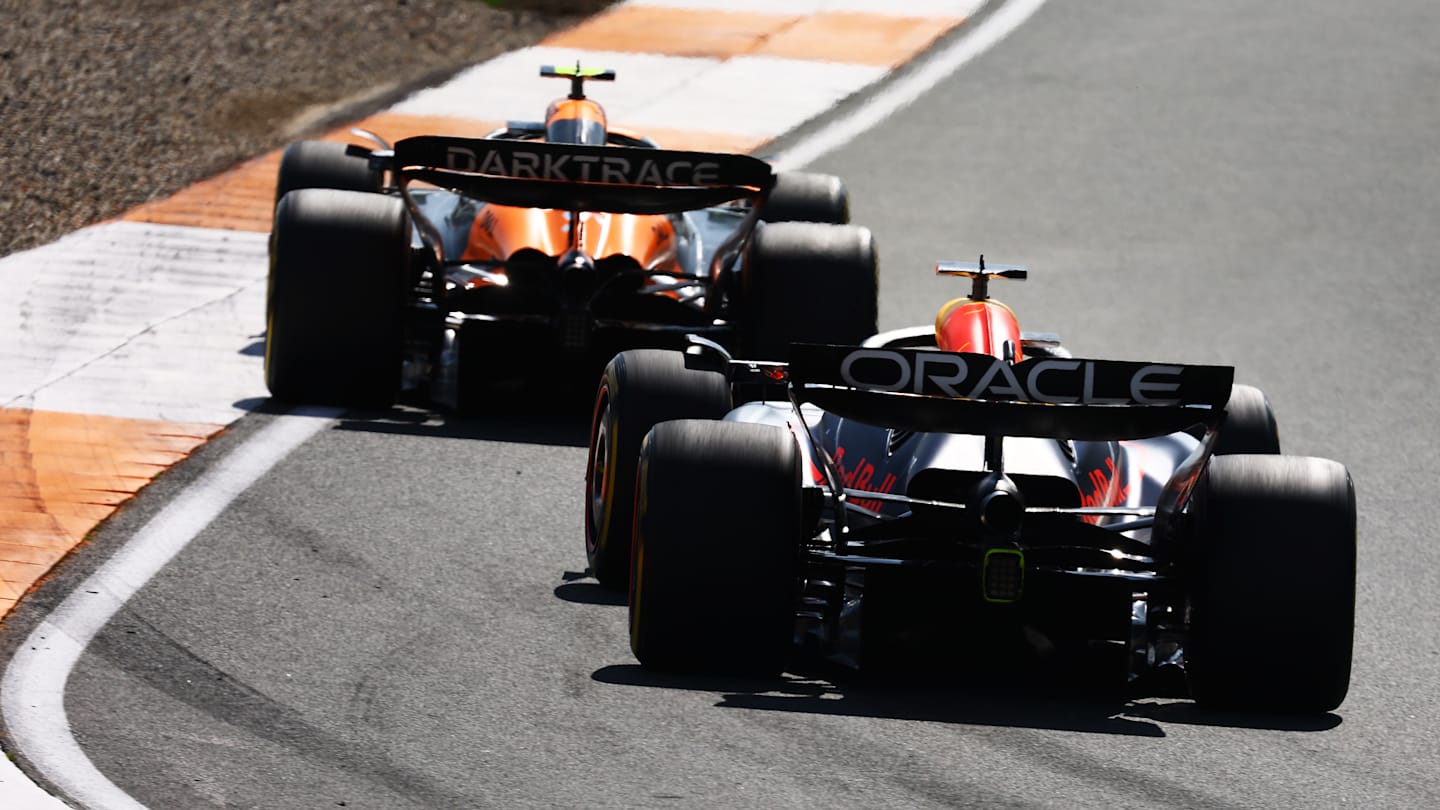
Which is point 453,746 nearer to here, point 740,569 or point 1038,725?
point 740,569

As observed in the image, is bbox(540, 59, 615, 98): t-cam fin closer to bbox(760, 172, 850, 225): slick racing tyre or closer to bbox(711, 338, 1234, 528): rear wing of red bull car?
bbox(760, 172, 850, 225): slick racing tyre

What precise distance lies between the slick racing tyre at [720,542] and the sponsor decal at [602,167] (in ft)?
11.5

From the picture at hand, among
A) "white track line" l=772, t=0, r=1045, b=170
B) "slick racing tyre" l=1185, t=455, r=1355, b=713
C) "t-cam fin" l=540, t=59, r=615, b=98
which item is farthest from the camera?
"white track line" l=772, t=0, r=1045, b=170

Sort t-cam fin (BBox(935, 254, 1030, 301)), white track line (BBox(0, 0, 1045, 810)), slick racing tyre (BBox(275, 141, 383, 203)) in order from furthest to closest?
slick racing tyre (BBox(275, 141, 383, 203))
t-cam fin (BBox(935, 254, 1030, 301))
white track line (BBox(0, 0, 1045, 810))

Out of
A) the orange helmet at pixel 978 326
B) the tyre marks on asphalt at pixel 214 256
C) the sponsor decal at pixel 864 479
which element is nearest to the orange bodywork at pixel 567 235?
the tyre marks on asphalt at pixel 214 256

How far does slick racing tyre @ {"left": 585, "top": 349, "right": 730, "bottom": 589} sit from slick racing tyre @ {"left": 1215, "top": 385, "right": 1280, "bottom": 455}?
1874 mm

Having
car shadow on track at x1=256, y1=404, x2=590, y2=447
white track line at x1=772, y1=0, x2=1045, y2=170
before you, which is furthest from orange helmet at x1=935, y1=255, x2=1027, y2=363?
white track line at x1=772, y1=0, x2=1045, y2=170

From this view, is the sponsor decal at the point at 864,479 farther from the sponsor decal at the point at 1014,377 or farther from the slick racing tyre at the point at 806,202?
the slick racing tyre at the point at 806,202

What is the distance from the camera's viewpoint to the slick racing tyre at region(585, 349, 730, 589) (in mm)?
8273

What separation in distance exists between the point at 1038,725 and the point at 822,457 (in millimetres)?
1142

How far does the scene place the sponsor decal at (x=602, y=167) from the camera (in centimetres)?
1044

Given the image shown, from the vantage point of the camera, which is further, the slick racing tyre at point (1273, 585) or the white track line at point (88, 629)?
the slick racing tyre at point (1273, 585)

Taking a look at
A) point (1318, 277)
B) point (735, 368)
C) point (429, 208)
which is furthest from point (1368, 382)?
point (735, 368)

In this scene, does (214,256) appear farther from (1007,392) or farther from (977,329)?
(1007,392)
